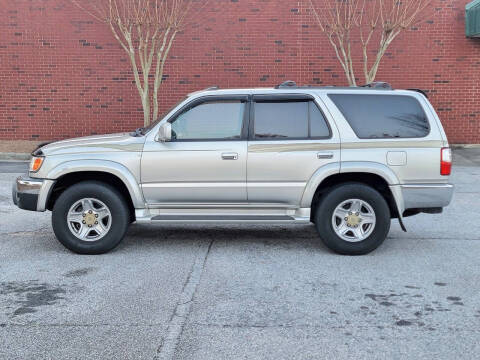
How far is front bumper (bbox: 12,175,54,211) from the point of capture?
21.5ft

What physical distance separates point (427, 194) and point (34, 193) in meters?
4.25

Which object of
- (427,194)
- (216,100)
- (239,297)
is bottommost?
(239,297)

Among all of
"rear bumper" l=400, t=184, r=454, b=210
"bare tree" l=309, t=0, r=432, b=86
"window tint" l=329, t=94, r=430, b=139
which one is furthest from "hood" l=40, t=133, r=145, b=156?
"bare tree" l=309, t=0, r=432, b=86

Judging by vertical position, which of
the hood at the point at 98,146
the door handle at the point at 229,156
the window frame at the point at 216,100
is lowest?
the door handle at the point at 229,156

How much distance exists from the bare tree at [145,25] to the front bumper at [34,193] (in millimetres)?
8024

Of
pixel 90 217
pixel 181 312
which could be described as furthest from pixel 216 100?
pixel 181 312

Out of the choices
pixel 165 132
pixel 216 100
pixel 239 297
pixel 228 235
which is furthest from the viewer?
pixel 228 235

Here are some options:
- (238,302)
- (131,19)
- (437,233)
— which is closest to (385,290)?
(238,302)

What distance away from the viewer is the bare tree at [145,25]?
1434 centimetres

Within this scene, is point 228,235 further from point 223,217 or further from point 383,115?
point 383,115

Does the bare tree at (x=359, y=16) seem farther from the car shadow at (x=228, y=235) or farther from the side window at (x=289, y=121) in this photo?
the side window at (x=289, y=121)

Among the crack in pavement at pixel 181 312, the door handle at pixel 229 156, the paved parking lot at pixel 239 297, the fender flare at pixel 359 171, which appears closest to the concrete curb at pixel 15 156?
the paved parking lot at pixel 239 297

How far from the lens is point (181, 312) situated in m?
4.75

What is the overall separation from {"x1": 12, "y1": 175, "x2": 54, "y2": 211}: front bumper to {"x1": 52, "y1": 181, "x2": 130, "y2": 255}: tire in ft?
0.50
